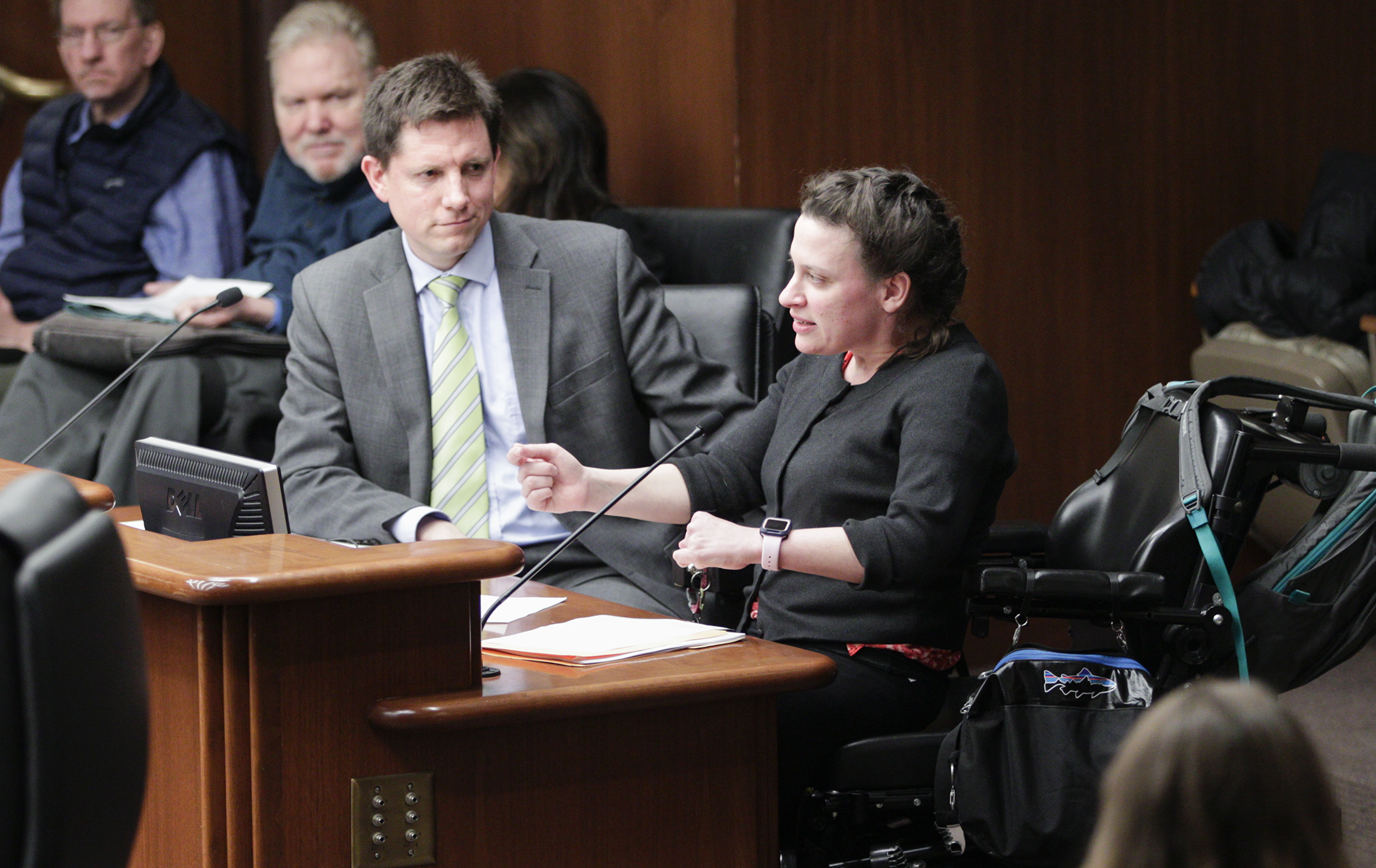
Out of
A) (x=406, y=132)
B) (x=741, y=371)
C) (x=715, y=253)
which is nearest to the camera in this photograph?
(x=406, y=132)

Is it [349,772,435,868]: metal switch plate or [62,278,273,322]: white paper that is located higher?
[62,278,273,322]: white paper

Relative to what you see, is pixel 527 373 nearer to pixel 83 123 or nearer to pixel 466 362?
pixel 466 362

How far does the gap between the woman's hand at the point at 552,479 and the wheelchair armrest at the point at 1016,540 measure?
1.93 feet

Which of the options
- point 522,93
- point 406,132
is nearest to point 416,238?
point 406,132

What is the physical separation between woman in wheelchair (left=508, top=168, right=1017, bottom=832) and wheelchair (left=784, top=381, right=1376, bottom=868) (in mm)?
75

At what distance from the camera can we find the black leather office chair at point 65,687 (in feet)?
2.49

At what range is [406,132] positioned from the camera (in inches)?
96.3

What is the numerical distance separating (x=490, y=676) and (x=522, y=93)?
73.2 inches

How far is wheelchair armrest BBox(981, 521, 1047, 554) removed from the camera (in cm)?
223

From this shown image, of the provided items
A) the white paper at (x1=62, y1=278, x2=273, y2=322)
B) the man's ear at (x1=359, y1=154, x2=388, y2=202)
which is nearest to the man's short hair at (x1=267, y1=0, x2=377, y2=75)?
the white paper at (x1=62, y1=278, x2=273, y2=322)

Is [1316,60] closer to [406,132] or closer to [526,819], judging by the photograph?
[406,132]

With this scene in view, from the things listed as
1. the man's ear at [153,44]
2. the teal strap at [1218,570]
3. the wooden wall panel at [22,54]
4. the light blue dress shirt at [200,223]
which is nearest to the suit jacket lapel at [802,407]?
the teal strap at [1218,570]

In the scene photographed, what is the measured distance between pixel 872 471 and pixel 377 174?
104 centimetres

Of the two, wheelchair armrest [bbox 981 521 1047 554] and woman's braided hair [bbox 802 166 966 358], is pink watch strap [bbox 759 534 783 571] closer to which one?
woman's braided hair [bbox 802 166 966 358]
